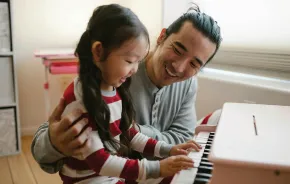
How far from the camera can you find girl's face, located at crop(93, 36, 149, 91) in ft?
2.92

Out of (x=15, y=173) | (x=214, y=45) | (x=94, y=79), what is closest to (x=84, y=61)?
(x=94, y=79)

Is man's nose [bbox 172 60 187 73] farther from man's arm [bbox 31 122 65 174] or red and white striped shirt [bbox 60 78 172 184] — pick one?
man's arm [bbox 31 122 65 174]

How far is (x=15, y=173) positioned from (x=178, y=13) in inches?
65.6

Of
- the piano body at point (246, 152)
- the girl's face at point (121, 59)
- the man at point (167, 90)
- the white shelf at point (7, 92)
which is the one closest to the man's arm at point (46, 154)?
the man at point (167, 90)

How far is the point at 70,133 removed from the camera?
2.74 ft

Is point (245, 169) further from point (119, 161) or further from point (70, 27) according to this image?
point (70, 27)

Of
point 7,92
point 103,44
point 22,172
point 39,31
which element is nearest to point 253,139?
point 103,44

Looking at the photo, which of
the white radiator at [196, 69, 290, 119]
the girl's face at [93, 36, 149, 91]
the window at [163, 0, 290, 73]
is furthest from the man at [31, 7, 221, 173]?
the window at [163, 0, 290, 73]

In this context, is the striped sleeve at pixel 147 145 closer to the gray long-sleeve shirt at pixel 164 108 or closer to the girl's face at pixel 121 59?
the gray long-sleeve shirt at pixel 164 108

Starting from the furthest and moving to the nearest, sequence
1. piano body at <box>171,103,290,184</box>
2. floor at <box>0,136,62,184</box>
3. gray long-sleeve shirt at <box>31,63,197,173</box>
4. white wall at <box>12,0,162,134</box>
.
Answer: white wall at <box>12,0,162,134</box> < floor at <box>0,136,62,184</box> < gray long-sleeve shirt at <box>31,63,197,173</box> < piano body at <box>171,103,290,184</box>

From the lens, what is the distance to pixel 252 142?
2.46 feet

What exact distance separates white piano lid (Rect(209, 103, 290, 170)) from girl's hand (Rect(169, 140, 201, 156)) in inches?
4.8

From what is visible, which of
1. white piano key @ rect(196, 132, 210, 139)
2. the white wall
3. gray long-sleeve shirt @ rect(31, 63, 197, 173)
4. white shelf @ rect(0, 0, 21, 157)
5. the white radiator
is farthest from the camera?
the white wall

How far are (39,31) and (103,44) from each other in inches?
83.1
